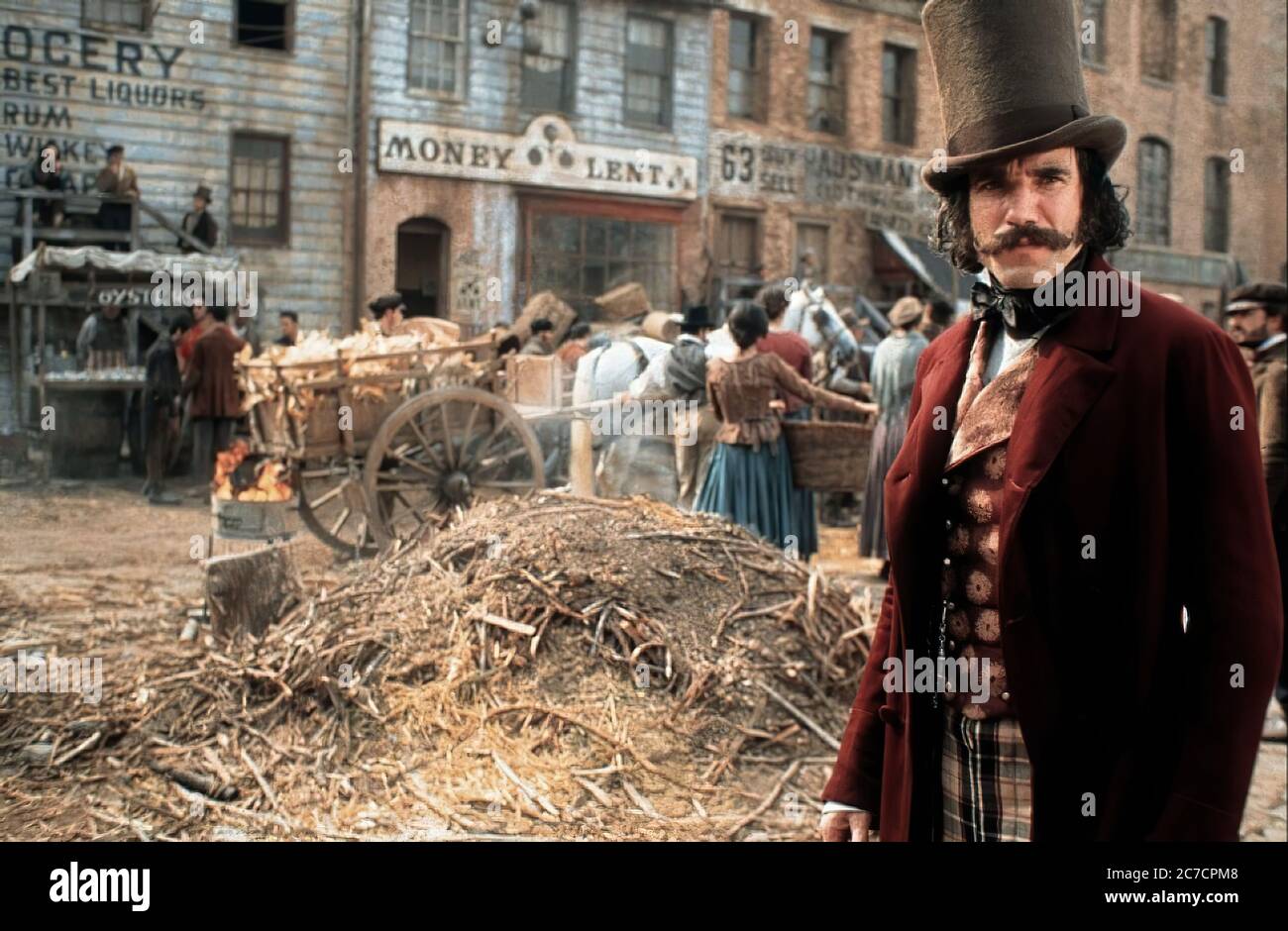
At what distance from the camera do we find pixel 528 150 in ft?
29.6

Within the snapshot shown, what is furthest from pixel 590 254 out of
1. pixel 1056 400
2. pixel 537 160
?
pixel 1056 400

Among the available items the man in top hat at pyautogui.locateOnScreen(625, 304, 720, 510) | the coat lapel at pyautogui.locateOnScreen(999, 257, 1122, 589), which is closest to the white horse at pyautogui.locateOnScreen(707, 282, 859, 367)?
the man in top hat at pyautogui.locateOnScreen(625, 304, 720, 510)

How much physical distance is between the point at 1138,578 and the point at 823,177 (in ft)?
23.0

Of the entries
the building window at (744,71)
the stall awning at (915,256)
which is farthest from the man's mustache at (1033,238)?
the building window at (744,71)

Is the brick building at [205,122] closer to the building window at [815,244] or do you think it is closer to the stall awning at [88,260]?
the stall awning at [88,260]

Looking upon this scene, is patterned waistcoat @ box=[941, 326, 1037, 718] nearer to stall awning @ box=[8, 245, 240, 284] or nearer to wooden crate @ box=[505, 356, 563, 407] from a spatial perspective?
wooden crate @ box=[505, 356, 563, 407]

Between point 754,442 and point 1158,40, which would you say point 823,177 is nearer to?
point 754,442

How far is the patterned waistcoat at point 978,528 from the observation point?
6.13ft

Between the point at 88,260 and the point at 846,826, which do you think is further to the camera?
the point at 88,260

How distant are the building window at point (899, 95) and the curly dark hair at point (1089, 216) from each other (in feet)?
16.6

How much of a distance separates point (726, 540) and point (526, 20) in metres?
5.14

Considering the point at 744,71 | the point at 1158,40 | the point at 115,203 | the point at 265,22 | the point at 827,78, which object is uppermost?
the point at 744,71
